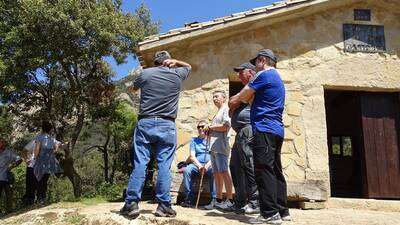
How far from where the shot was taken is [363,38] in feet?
26.1

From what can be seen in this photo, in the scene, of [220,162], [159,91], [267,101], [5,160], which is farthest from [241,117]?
[5,160]

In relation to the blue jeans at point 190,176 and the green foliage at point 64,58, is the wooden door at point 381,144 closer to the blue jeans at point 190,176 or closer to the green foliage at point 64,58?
the blue jeans at point 190,176

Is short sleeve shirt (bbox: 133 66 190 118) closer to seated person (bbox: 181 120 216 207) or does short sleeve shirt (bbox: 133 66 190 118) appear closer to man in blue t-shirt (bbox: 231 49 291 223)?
man in blue t-shirt (bbox: 231 49 291 223)

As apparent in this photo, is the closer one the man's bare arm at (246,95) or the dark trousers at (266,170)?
the dark trousers at (266,170)

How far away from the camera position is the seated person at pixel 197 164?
6.27 metres

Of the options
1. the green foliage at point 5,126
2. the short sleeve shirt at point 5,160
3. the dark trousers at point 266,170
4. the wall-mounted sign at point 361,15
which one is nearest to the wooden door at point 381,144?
the wall-mounted sign at point 361,15

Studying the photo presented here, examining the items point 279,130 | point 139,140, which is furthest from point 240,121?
point 139,140

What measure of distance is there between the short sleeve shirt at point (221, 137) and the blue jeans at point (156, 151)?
906 millimetres

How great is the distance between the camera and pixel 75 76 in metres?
12.8

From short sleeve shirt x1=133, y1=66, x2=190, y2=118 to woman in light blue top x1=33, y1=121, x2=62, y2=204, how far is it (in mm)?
3250

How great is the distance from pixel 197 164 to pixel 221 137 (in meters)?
0.81

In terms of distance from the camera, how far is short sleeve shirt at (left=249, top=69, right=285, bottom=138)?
178 inches

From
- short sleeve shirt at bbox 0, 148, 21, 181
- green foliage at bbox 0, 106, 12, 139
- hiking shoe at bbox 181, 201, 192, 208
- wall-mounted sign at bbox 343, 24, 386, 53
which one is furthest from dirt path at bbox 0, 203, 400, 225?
green foliage at bbox 0, 106, 12, 139

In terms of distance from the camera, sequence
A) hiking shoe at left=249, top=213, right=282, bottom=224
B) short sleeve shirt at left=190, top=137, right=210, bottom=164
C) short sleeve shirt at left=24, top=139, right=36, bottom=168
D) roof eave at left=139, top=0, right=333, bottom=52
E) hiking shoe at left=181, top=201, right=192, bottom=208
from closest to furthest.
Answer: hiking shoe at left=249, top=213, right=282, bottom=224, hiking shoe at left=181, top=201, right=192, bottom=208, short sleeve shirt at left=190, top=137, right=210, bottom=164, roof eave at left=139, top=0, right=333, bottom=52, short sleeve shirt at left=24, top=139, right=36, bottom=168
